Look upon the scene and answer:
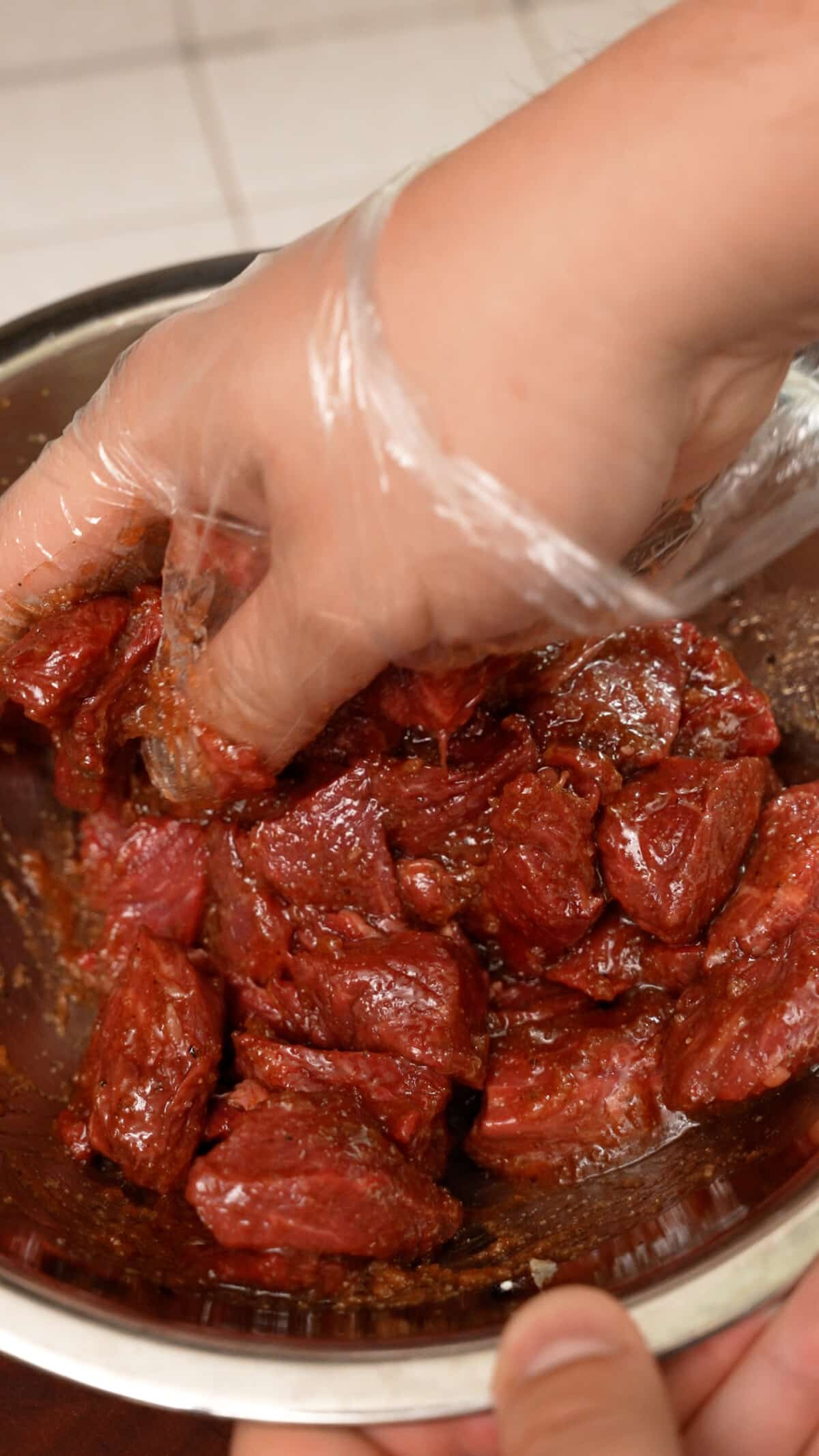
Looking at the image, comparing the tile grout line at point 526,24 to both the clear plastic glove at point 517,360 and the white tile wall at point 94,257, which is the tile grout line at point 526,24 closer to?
the white tile wall at point 94,257

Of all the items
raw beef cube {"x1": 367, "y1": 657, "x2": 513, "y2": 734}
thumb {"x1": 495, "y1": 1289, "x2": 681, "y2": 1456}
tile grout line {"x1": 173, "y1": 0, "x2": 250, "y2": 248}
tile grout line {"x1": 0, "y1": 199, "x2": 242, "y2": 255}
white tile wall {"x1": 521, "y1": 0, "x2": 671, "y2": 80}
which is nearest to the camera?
thumb {"x1": 495, "y1": 1289, "x2": 681, "y2": 1456}

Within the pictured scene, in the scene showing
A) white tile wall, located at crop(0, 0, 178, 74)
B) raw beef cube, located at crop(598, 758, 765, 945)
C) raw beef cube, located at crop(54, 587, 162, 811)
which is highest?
white tile wall, located at crop(0, 0, 178, 74)

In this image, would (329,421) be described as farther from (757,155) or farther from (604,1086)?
(604,1086)

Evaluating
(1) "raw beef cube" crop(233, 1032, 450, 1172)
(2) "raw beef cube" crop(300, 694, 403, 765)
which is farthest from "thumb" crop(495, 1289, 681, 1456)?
(2) "raw beef cube" crop(300, 694, 403, 765)

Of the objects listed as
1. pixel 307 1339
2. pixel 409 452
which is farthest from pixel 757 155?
pixel 307 1339

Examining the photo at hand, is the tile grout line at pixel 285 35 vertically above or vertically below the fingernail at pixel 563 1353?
above

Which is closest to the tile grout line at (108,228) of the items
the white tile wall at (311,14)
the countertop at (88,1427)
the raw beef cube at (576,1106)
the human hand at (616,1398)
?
the white tile wall at (311,14)

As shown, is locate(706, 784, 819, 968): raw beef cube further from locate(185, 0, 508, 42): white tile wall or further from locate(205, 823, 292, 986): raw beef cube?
locate(185, 0, 508, 42): white tile wall
